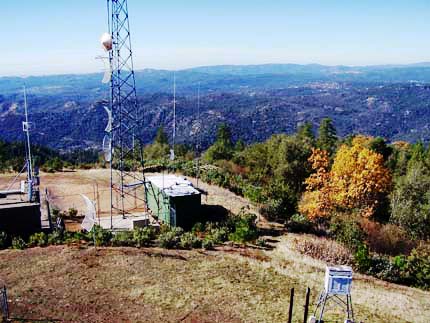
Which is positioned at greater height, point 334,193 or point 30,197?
point 30,197

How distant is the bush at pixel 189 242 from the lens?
19.0 m

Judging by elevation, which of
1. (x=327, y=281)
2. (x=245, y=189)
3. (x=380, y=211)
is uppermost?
(x=327, y=281)

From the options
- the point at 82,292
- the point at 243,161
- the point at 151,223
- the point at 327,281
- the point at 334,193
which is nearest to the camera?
the point at 327,281

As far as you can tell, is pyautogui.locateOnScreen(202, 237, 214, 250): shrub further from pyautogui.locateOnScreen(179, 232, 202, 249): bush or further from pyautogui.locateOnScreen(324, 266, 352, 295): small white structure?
pyautogui.locateOnScreen(324, 266, 352, 295): small white structure

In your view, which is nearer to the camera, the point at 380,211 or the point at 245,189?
the point at 245,189

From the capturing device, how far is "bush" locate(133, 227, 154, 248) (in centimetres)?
1881

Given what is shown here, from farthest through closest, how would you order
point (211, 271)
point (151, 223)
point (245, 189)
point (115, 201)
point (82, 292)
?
point (245, 189)
point (115, 201)
point (151, 223)
point (211, 271)
point (82, 292)

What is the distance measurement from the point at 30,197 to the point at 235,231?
10.2m

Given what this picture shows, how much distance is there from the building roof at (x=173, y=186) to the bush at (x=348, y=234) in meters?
7.90

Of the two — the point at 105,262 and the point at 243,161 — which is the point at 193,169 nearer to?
the point at 243,161

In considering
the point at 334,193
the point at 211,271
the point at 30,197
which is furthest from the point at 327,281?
the point at 334,193

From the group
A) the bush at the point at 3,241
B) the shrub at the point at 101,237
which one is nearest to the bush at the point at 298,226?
the shrub at the point at 101,237

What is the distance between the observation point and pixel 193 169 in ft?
113

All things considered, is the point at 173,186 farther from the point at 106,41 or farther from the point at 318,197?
the point at 318,197
